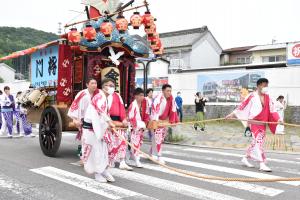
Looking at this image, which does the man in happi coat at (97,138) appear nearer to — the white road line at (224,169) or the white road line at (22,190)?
the white road line at (22,190)

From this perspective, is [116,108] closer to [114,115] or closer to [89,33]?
[114,115]

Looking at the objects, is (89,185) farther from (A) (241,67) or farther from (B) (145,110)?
(A) (241,67)

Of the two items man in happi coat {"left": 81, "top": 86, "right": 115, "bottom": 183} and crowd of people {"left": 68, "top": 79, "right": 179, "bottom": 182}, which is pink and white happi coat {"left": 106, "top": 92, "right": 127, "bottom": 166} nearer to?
crowd of people {"left": 68, "top": 79, "right": 179, "bottom": 182}

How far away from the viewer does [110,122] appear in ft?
19.6

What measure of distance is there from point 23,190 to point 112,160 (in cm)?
184

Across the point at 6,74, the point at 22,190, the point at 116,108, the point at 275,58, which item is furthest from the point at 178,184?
the point at 6,74

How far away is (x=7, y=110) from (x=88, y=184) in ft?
26.8

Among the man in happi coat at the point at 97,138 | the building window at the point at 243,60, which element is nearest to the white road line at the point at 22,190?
the man in happi coat at the point at 97,138

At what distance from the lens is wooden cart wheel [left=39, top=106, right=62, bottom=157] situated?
7.96 metres

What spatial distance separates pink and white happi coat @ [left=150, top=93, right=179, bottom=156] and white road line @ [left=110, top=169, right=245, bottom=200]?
128cm

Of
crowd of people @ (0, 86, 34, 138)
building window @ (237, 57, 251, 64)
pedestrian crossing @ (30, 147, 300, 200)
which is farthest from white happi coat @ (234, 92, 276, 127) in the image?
building window @ (237, 57, 251, 64)

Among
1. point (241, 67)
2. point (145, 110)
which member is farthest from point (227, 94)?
point (145, 110)

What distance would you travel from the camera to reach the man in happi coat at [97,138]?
596 cm

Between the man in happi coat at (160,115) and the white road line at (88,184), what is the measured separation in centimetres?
212
